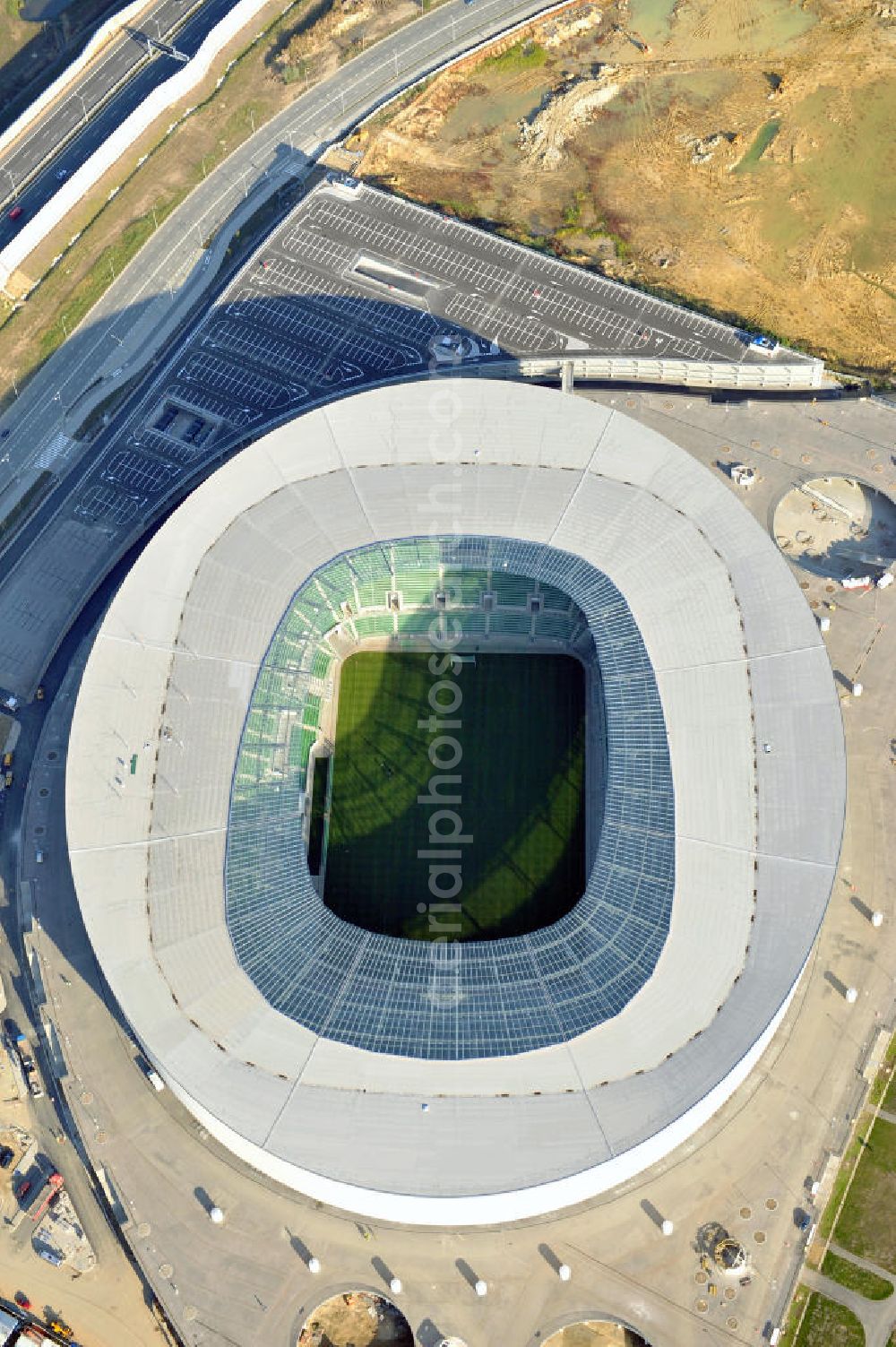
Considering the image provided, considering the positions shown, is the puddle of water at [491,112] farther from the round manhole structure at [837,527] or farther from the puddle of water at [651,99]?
the round manhole structure at [837,527]

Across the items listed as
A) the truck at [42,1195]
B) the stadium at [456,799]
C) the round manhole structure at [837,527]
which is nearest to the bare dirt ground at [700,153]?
the round manhole structure at [837,527]

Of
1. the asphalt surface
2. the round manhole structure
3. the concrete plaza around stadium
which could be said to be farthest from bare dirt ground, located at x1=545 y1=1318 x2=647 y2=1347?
the asphalt surface

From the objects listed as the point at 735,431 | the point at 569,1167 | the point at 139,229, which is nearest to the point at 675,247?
the point at 735,431

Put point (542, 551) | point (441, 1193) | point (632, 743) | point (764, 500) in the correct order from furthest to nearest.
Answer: point (764, 500), point (542, 551), point (632, 743), point (441, 1193)

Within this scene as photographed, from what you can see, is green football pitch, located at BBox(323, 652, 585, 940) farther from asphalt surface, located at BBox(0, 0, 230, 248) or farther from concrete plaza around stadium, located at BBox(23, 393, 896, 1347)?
asphalt surface, located at BBox(0, 0, 230, 248)

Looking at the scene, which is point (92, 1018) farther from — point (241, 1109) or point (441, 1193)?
point (441, 1193)

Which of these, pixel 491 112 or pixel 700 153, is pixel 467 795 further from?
pixel 491 112
